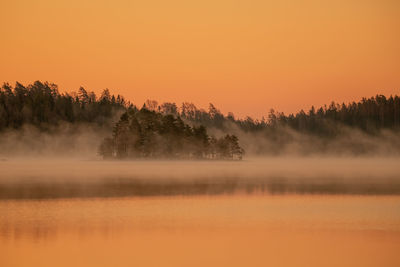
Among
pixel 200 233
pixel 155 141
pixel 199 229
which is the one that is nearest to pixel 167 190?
pixel 199 229

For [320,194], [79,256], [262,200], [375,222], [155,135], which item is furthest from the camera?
[155,135]

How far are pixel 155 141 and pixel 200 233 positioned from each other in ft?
483

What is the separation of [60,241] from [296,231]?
40.4ft

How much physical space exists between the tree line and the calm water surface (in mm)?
128381

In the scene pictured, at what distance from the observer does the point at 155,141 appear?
597 feet

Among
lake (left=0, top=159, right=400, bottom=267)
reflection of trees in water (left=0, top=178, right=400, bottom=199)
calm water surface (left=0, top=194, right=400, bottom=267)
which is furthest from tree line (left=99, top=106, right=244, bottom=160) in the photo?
calm water surface (left=0, top=194, right=400, bottom=267)

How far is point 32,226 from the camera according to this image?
1476 inches

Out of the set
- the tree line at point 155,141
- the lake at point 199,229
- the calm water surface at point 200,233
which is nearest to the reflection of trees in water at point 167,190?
the lake at point 199,229

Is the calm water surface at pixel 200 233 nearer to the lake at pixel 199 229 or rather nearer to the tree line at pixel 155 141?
the lake at pixel 199 229

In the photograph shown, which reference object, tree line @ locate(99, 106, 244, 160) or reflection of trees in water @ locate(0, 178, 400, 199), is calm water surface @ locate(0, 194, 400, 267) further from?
tree line @ locate(99, 106, 244, 160)

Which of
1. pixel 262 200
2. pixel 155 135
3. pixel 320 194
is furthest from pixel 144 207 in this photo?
pixel 155 135

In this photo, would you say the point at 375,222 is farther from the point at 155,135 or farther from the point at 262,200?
the point at 155,135

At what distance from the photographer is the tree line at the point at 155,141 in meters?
181

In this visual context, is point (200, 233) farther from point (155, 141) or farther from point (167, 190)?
point (155, 141)
